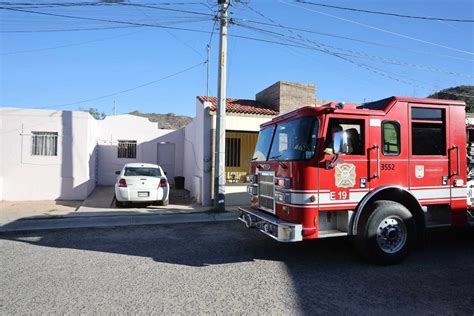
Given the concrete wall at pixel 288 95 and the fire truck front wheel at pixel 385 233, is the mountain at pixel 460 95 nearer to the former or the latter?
the concrete wall at pixel 288 95

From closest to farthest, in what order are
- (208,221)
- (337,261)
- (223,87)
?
1. (337,261)
2. (208,221)
3. (223,87)

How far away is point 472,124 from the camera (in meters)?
6.74

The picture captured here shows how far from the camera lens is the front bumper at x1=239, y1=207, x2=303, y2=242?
5.04m

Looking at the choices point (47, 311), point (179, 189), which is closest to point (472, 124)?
point (47, 311)

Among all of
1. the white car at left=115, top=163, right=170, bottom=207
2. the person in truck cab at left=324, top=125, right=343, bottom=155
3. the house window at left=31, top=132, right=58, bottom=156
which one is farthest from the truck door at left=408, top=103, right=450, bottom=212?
the house window at left=31, top=132, right=58, bottom=156

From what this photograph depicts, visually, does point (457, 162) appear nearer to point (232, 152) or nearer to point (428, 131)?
point (428, 131)

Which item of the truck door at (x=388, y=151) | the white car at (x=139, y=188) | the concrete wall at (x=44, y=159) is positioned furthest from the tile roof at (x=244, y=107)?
the truck door at (x=388, y=151)

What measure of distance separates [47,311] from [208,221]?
5901 mm

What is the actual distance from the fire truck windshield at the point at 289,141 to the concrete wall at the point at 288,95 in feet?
24.9

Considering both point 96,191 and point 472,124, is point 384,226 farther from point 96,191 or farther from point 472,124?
point 96,191

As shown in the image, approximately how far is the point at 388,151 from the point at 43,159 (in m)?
13.2

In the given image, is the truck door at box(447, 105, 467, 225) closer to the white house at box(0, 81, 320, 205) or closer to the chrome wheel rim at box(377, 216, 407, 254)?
the chrome wheel rim at box(377, 216, 407, 254)

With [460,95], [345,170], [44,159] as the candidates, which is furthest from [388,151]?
[460,95]

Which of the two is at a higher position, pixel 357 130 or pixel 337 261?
pixel 357 130
